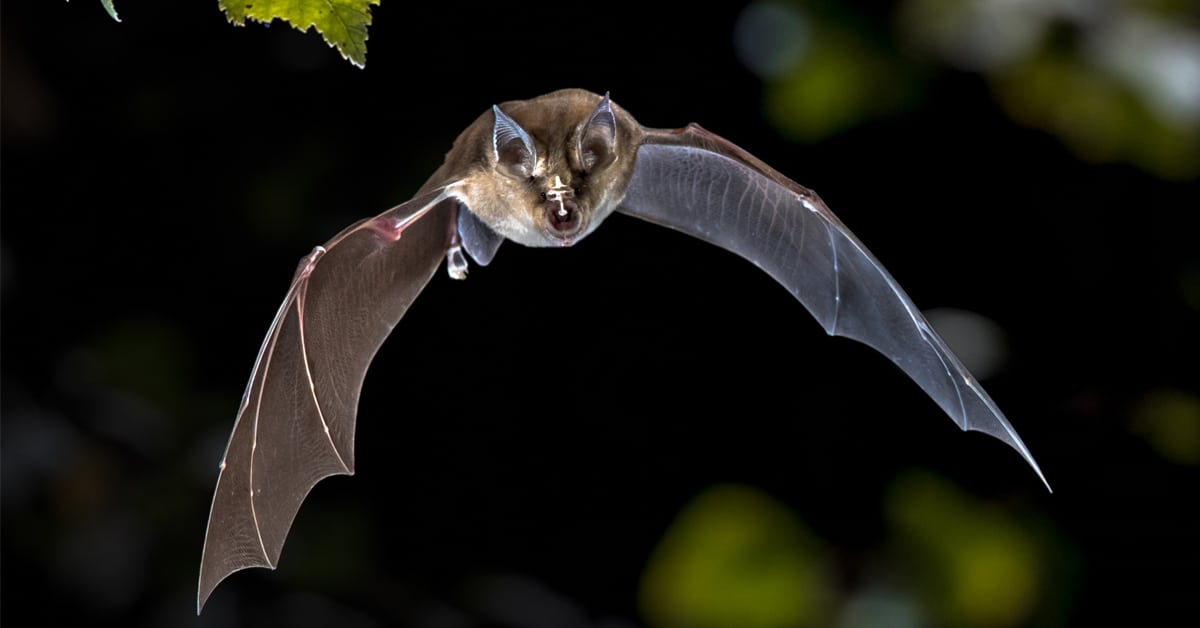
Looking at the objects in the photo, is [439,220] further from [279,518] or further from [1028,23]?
[1028,23]

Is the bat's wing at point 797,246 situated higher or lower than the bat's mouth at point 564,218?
lower

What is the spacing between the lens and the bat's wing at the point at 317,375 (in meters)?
1.39

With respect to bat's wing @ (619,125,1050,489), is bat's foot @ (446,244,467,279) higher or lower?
higher

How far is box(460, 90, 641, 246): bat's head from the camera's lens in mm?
1202

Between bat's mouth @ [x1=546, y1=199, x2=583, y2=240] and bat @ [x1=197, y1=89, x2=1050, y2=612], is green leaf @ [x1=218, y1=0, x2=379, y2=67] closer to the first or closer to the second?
bat @ [x1=197, y1=89, x2=1050, y2=612]

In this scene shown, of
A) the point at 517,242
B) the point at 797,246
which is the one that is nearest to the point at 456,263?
the point at 517,242

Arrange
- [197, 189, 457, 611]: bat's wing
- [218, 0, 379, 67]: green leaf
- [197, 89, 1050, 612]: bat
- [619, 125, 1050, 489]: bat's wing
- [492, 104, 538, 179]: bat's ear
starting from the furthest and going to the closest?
[619, 125, 1050, 489]: bat's wing < [197, 189, 457, 611]: bat's wing < [197, 89, 1050, 612]: bat < [492, 104, 538, 179]: bat's ear < [218, 0, 379, 67]: green leaf

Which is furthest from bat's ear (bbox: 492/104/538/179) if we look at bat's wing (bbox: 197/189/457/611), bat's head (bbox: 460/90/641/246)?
bat's wing (bbox: 197/189/457/611)

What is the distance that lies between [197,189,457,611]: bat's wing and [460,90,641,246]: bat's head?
14 cm

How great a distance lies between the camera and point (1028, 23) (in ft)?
8.04

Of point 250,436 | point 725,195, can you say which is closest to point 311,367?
point 250,436

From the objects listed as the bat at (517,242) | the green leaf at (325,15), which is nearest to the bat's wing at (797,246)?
the bat at (517,242)

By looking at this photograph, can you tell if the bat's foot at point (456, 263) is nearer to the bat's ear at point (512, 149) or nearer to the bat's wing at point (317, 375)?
the bat's wing at point (317, 375)

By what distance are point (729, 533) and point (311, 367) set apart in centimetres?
119
